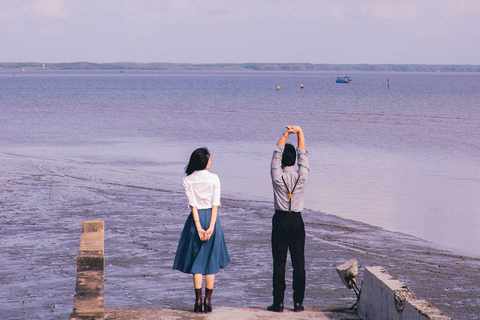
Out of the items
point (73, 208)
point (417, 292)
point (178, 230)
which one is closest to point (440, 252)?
point (417, 292)

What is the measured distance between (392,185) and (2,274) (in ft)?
41.2

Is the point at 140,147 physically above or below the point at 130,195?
above

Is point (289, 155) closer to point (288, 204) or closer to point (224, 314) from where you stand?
point (288, 204)

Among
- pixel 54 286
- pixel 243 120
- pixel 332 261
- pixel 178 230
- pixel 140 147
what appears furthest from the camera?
pixel 243 120

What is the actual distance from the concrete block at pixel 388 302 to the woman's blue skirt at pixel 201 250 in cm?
160

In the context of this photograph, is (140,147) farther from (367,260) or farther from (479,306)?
(479,306)

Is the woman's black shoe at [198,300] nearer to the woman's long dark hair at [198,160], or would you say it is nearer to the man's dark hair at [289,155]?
the woman's long dark hair at [198,160]

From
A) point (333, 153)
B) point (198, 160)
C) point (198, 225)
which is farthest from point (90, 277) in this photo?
point (333, 153)

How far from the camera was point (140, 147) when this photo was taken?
30328mm

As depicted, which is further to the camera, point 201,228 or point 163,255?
point 163,255

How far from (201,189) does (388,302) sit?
2.21 metres

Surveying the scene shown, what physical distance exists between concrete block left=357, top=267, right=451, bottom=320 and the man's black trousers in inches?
28.1

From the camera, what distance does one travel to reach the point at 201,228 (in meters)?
7.21

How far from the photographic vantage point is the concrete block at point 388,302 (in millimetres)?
6348
